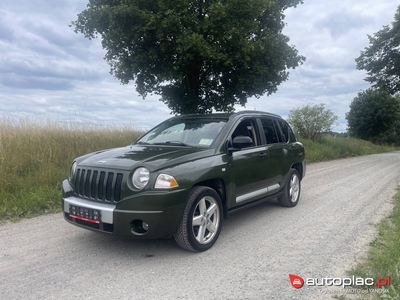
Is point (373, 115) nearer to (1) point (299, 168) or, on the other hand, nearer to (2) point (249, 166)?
(1) point (299, 168)

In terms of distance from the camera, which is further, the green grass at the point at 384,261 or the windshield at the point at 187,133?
the windshield at the point at 187,133

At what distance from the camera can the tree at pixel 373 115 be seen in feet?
119

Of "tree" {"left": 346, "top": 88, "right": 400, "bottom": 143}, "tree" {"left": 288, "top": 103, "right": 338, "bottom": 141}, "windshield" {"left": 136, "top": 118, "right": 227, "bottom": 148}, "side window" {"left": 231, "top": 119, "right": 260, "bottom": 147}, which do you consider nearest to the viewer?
"windshield" {"left": 136, "top": 118, "right": 227, "bottom": 148}

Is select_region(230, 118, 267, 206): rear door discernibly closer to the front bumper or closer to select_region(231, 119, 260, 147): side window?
select_region(231, 119, 260, 147): side window

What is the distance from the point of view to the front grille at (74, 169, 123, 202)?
3.66 metres

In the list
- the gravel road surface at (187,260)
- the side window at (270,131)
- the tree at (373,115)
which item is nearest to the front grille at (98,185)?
the gravel road surface at (187,260)

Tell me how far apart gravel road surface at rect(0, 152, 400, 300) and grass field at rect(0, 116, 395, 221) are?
2.15ft

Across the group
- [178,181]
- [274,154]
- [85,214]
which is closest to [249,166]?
[274,154]

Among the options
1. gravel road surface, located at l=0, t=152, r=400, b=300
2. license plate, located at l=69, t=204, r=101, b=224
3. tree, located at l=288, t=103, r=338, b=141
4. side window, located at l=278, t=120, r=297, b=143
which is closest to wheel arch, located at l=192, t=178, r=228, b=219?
gravel road surface, located at l=0, t=152, r=400, b=300

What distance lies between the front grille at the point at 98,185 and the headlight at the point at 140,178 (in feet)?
0.52

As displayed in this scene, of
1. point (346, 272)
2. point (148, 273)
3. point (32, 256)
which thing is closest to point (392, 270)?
point (346, 272)

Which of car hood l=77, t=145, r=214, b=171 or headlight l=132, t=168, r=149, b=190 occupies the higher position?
car hood l=77, t=145, r=214, b=171

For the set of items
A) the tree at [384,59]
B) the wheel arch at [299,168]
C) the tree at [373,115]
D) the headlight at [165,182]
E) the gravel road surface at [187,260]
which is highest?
the tree at [384,59]

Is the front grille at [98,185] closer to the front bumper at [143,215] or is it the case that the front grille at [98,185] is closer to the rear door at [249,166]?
the front bumper at [143,215]
